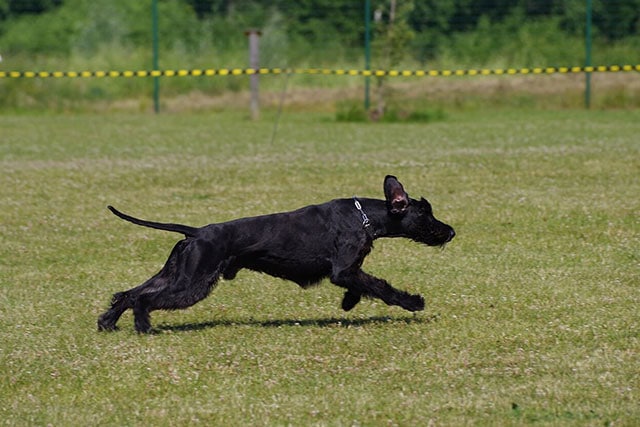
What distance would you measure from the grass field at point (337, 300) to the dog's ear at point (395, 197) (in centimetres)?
78

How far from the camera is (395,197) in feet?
24.1

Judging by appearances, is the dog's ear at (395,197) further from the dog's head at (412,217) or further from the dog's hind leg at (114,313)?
the dog's hind leg at (114,313)

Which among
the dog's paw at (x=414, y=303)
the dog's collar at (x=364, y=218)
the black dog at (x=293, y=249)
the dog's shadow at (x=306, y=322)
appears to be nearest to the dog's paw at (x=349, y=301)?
the black dog at (x=293, y=249)

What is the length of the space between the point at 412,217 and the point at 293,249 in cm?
Result: 85

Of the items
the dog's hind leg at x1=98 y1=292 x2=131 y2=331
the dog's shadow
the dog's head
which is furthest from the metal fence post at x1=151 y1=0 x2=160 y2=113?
the dog's head

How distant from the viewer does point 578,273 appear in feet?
30.2

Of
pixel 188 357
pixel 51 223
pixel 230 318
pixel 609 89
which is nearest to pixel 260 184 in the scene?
pixel 51 223

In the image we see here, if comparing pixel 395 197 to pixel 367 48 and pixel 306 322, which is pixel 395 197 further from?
pixel 367 48

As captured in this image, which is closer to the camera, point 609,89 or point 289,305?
point 289,305

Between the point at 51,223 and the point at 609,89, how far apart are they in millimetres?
15413

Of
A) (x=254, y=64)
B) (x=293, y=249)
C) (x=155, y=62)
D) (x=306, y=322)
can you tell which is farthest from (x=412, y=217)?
(x=155, y=62)

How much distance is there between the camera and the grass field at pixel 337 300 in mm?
5848

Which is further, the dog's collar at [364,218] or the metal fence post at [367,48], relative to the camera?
the metal fence post at [367,48]

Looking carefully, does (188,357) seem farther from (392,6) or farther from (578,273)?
(392,6)
